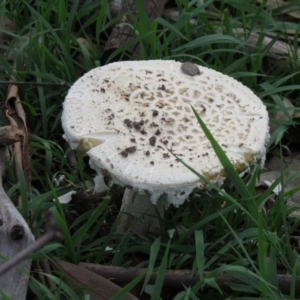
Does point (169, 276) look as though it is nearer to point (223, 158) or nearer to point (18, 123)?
point (223, 158)

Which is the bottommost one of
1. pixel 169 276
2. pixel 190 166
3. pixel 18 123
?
pixel 169 276

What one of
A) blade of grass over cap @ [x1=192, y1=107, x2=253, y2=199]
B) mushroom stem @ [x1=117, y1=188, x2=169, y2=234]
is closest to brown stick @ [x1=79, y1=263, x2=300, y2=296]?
mushroom stem @ [x1=117, y1=188, x2=169, y2=234]

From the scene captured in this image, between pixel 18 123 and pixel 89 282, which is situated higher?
Result: pixel 18 123

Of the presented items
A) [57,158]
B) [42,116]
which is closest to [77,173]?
[57,158]

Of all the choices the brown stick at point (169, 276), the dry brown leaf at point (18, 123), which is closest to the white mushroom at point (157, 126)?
the brown stick at point (169, 276)

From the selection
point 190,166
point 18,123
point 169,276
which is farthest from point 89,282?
point 18,123

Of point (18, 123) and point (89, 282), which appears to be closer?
point (89, 282)

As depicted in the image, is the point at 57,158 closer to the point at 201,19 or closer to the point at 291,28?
the point at 201,19

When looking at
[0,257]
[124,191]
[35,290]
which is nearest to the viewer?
[0,257]
